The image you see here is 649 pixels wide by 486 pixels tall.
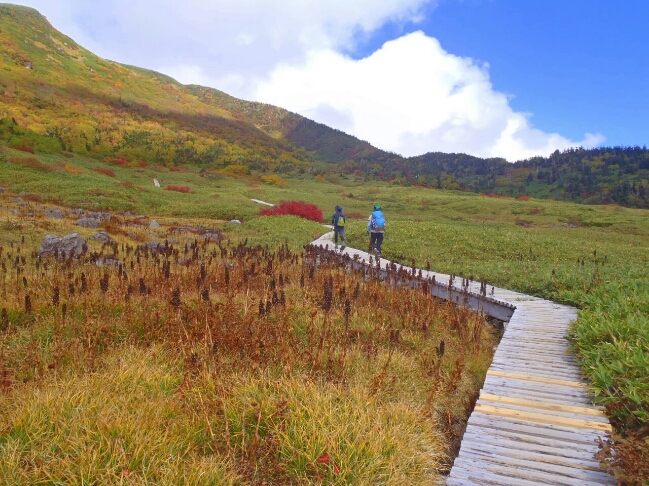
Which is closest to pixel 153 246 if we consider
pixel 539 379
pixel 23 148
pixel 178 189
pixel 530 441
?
pixel 539 379

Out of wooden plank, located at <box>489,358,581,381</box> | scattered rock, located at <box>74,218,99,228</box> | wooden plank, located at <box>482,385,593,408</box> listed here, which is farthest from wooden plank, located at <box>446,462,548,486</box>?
scattered rock, located at <box>74,218,99,228</box>

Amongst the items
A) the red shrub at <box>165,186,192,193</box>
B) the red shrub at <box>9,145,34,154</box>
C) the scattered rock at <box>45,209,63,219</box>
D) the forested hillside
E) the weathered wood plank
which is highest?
the forested hillside

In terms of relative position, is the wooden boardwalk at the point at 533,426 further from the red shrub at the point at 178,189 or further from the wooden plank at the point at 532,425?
the red shrub at the point at 178,189

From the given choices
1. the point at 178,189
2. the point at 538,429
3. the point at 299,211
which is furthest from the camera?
the point at 178,189

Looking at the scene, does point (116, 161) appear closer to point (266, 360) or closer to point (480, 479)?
point (266, 360)

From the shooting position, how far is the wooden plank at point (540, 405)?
15.6 feet

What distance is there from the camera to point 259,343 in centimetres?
562

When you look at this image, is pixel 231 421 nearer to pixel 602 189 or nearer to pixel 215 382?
pixel 215 382

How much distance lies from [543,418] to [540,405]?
0.32 meters

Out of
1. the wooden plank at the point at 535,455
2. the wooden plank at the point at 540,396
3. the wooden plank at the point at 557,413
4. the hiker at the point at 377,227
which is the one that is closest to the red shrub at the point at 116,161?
the hiker at the point at 377,227

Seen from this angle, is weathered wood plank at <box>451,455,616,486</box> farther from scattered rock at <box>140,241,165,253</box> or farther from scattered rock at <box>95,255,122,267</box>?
scattered rock at <box>140,241,165,253</box>

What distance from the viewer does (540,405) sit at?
4.98 metres

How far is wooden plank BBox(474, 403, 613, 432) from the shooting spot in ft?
14.6

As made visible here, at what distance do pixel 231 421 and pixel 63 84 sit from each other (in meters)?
107
